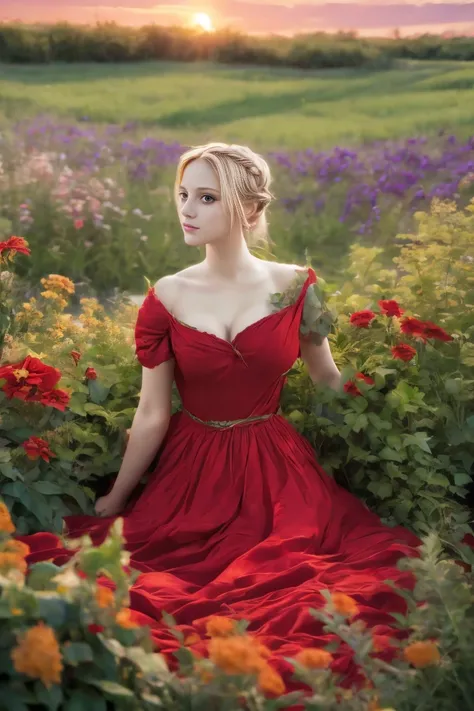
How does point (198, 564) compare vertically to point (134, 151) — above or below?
below

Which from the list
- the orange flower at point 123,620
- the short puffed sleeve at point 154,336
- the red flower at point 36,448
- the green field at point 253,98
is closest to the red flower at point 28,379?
the red flower at point 36,448

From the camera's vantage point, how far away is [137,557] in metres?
2.18

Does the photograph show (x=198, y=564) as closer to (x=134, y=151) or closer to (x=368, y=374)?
(x=368, y=374)

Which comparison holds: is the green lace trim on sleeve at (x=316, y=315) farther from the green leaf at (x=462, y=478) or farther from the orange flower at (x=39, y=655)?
the orange flower at (x=39, y=655)

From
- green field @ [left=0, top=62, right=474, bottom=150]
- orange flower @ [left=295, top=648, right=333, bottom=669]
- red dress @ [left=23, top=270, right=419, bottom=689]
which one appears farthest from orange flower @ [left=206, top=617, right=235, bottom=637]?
green field @ [left=0, top=62, right=474, bottom=150]

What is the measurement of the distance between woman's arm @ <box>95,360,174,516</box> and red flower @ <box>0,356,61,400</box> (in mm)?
250

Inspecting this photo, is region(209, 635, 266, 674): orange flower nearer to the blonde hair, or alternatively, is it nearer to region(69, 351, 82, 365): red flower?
the blonde hair

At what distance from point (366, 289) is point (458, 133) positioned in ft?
4.68

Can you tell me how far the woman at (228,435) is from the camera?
7.07 feet

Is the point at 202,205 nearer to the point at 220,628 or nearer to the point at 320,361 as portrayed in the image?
the point at 320,361

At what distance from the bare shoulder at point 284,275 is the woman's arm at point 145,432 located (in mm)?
342

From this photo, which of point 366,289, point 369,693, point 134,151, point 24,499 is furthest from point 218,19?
point 369,693

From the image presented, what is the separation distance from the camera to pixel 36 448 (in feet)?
7.09

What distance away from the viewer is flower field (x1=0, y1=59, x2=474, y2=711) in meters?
1.28
